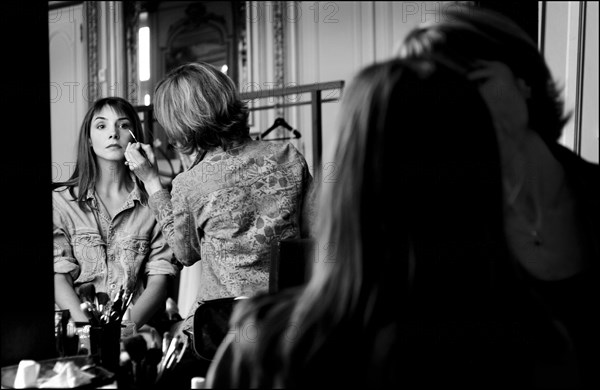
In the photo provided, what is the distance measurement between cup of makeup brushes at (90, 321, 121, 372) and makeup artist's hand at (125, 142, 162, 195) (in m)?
0.48

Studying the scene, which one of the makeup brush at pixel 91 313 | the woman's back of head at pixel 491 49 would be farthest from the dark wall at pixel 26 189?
the woman's back of head at pixel 491 49

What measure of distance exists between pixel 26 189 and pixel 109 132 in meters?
0.81

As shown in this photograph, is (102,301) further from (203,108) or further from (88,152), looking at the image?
(88,152)

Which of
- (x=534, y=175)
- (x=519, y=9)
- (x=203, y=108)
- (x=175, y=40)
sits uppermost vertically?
(x=175, y=40)

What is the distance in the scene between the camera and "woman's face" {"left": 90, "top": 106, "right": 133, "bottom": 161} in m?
1.67

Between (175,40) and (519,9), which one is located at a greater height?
(175,40)

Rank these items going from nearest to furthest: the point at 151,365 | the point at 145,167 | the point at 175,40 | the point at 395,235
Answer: the point at 395,235 → the point at 151,365 → the point at 145,167 → the point at 175,40

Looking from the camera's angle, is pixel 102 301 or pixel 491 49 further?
pixel 102 301

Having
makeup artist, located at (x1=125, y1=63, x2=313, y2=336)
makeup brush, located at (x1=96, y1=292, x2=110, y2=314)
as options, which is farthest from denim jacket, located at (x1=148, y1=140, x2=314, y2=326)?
makeup brush, located at (x1=96, y1=292, x2=110, y2=314)

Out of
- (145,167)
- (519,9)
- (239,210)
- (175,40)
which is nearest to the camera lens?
(519,9)

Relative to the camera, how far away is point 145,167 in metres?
1.43

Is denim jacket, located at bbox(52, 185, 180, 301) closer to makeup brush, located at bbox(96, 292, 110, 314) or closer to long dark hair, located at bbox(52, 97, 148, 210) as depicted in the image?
long dark hair, located at bbox(52, 97, 148, 210)

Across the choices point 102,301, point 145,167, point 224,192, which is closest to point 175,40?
point 145,167

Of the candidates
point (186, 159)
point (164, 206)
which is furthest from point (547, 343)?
point (186, 159)
